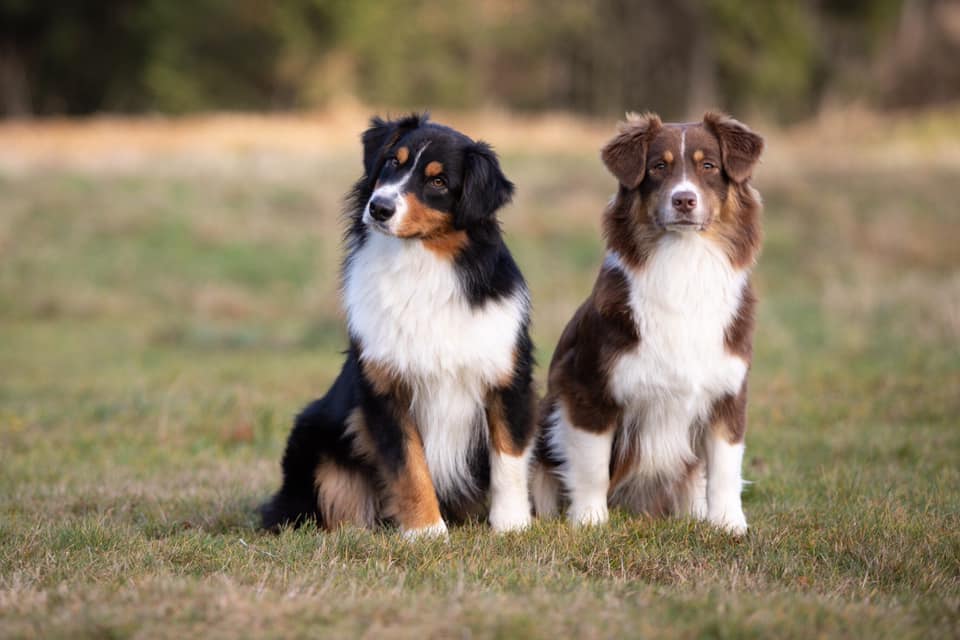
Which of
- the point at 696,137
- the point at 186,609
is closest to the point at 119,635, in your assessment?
the point at 186,609

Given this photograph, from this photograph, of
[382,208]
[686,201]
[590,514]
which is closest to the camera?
[382,208]

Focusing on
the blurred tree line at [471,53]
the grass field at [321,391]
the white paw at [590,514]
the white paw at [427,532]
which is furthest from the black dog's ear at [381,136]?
the blurred tree line at [471,53]

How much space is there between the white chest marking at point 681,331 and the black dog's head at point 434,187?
0.83 m

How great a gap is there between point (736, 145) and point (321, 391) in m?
6.55

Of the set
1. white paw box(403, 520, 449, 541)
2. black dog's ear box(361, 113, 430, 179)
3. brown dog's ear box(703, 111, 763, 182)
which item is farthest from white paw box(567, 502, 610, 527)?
black dog's ear box(361, 113, 430, 179)

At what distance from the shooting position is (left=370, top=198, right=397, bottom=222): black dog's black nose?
16.5 ft

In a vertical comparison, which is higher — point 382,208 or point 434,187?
point 434,187

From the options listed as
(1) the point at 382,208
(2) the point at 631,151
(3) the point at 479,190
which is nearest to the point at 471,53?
(2) the point at 631,151

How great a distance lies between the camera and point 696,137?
5.39m

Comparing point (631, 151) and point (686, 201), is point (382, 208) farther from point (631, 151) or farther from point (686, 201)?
point (686, 201)

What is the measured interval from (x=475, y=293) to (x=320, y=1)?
3787 cm

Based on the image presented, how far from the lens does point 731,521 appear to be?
5473mm

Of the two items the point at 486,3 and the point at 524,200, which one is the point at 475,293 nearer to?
the point at 524,200

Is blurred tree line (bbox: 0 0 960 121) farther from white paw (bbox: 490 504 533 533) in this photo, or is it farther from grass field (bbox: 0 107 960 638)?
white paw (bbox: 490 504 533 533)
